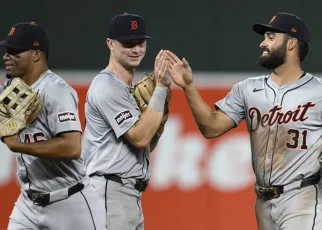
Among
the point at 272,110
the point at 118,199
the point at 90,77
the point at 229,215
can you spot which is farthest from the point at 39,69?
the point at 229,215

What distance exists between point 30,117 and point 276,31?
1.63 m

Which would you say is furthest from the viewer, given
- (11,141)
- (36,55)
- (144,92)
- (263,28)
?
(263,28)

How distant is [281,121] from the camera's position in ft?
16.9

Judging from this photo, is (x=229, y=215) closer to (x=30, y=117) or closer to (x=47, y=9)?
(x=47, y=9)

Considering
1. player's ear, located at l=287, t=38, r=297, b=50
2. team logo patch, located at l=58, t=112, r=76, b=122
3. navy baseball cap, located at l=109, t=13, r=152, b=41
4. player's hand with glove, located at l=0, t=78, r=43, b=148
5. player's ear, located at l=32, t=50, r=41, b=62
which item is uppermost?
navy baseball cap, located at l=109, t=13, r=152, b=41

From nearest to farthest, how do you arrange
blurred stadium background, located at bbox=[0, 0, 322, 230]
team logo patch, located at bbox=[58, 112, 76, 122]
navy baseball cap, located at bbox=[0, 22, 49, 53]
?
team logo patch, located at bbox=[58, 112, 76, 122] → navy baseball cap, located at bbox=[0, 22, 49, 53] → blurred stadium background, located at bbox=[0, 0, 322, 230]

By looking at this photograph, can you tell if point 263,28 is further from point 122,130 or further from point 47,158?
point 47,158

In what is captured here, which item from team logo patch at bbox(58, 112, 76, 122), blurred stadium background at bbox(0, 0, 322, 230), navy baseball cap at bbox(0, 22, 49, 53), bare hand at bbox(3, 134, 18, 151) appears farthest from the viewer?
blurred stadium background at bbox(0, 0, 322, 230)

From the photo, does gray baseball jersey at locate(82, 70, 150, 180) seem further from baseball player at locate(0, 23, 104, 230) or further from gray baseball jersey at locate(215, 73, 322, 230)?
gray baseball jersey at locate(215, 73, 322, 230)

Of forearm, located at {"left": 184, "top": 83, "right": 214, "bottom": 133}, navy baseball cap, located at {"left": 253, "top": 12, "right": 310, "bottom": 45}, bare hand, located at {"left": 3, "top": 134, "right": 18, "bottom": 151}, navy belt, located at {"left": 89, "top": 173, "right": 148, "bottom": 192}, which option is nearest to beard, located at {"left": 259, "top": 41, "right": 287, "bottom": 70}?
navy baseball cap, located at {"left": 253, "top": 12, "right": 310, "bottom": 45}

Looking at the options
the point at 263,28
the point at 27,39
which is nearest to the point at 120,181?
the point at 27,39

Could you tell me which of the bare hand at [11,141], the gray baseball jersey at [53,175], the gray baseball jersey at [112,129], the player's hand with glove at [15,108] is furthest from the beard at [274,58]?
the bare hand at [11,141]

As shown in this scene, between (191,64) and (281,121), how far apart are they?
2380 millimetres

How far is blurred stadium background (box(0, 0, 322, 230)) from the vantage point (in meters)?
7.36
